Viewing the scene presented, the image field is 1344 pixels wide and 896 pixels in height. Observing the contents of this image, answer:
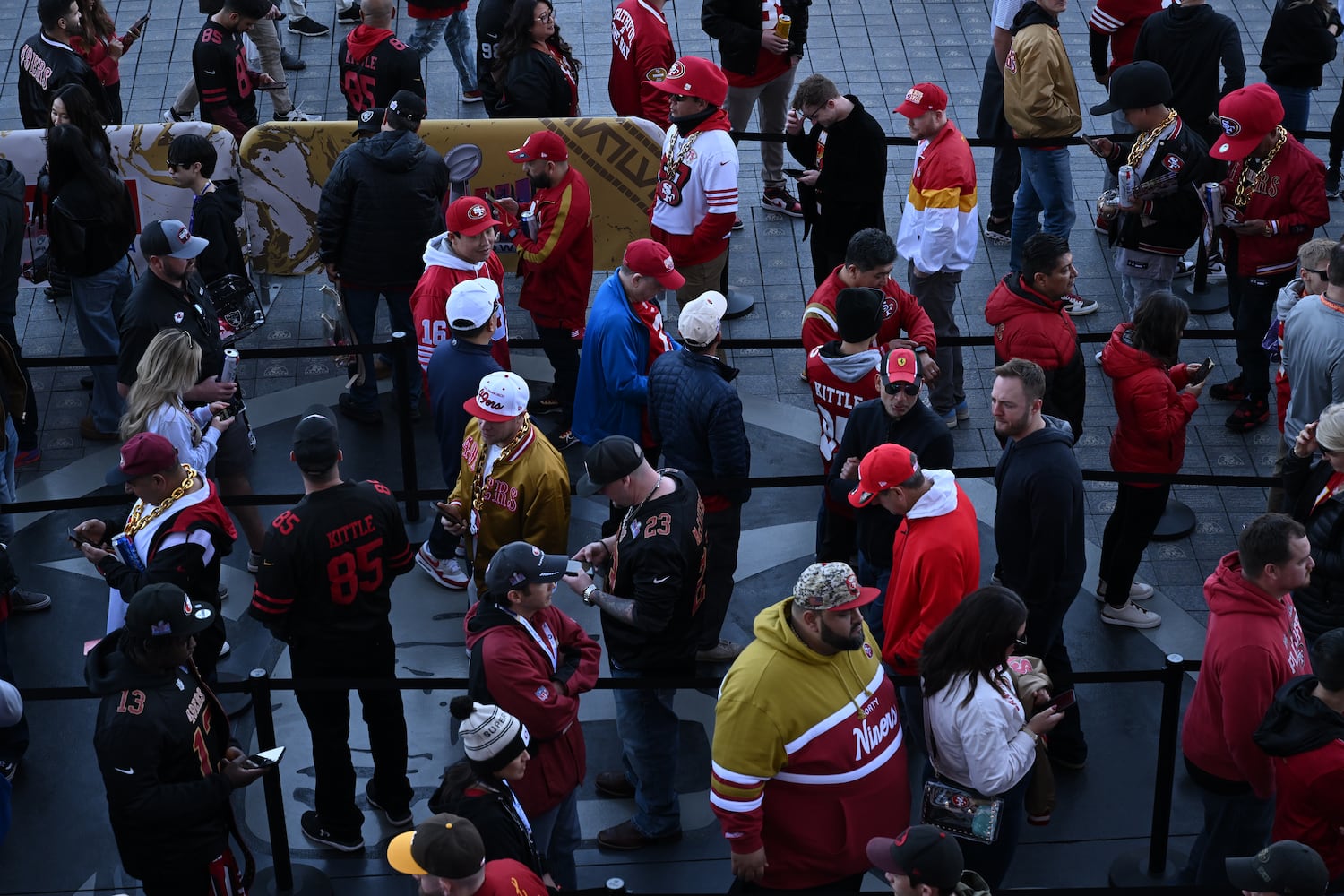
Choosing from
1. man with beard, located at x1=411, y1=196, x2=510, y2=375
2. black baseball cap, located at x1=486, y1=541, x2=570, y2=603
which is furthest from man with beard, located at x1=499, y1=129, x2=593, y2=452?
black baseball cap, located at x1=486, y1=541, x2=570, y2=603

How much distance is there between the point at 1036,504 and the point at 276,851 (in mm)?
3532

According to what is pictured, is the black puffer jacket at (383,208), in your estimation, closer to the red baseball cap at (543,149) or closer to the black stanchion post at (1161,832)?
the red baseball cap at (543,149)

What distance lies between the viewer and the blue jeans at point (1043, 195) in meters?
10.2

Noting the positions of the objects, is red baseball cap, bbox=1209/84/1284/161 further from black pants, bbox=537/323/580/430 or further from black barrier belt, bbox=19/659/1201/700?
black pants, bbox=537/323/580/430

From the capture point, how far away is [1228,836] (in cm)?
576

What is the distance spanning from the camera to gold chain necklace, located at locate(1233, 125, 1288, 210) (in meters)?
8.56

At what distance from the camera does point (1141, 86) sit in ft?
28.6

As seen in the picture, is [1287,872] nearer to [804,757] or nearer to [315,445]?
[804,757]

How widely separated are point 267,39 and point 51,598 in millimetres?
5757

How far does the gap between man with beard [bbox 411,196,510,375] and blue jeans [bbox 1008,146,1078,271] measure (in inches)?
149

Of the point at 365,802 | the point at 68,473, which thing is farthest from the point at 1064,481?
the point at 68,473

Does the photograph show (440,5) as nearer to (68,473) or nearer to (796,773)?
(68,473)

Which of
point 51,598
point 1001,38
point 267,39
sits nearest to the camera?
point 51,598

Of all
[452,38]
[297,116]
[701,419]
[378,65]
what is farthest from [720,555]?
[452,38]
